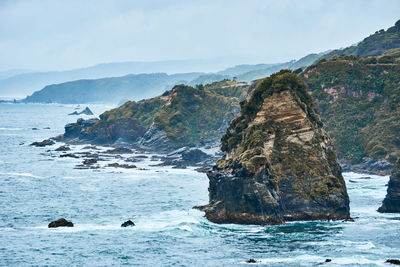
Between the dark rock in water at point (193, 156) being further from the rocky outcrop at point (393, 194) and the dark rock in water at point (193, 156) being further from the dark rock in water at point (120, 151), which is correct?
the rocky outcrop at point (393, 194)

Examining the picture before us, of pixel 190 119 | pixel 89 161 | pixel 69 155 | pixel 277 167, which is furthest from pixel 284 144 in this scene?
pixel 190 119

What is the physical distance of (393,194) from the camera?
7588 centimetres

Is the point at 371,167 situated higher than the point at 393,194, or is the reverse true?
the point at 393,194

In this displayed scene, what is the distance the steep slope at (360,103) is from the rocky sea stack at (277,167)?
45535mm

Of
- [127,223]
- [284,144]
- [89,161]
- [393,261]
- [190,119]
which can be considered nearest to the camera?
[393,261]

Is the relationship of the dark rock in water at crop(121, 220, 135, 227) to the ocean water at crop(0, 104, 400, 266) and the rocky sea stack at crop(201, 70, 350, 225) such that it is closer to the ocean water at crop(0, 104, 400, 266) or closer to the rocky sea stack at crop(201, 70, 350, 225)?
the ocean water at crop(0, 104, 400, 266)

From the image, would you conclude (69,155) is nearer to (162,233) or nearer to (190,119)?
(190,119)

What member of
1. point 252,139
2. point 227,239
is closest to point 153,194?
point 252,139


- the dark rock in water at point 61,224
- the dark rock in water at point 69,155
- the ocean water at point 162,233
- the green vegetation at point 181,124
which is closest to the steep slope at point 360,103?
the ocean water at point 162,233

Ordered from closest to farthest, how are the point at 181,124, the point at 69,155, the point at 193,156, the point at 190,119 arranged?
the point at 193,156
the point at 69,155
the point at 181,124
the point at 190,119

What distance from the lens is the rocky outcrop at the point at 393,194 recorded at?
73.9 metres

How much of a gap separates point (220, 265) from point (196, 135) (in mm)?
126985

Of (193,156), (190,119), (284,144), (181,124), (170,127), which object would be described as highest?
(284,144)

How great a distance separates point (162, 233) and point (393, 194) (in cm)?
3121
